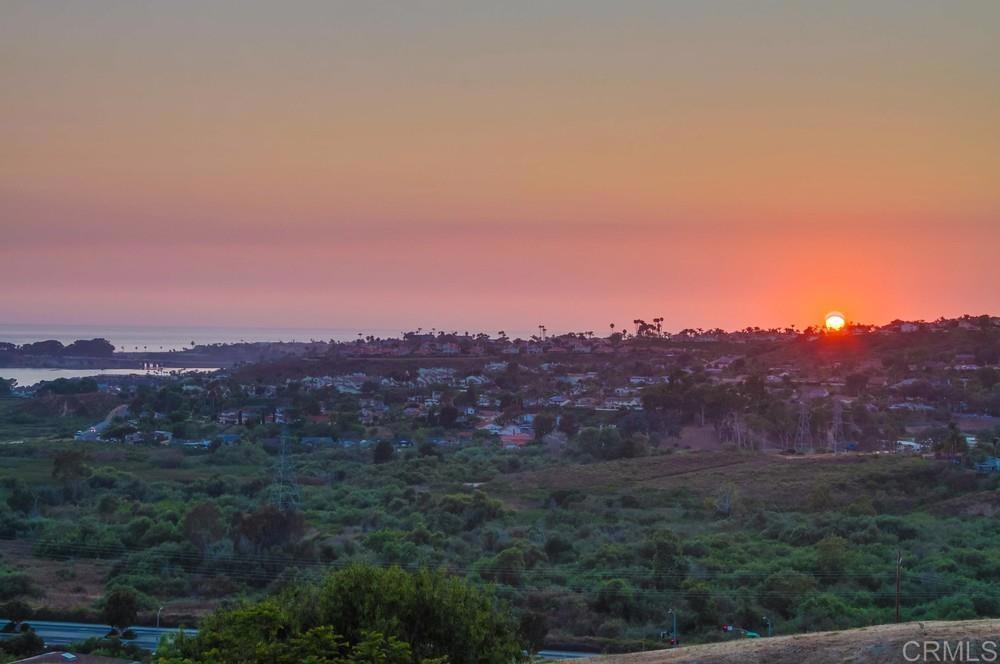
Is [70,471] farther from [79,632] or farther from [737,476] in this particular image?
[737,476]

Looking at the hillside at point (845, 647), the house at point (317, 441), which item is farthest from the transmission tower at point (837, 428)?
the hillside at point (845, 647)

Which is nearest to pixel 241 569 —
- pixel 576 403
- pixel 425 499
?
pixel 425 499

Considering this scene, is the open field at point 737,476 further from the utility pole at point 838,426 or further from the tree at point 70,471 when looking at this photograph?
the tree at point 70,471

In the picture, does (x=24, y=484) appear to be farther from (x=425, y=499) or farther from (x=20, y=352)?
(x=20, y=352)

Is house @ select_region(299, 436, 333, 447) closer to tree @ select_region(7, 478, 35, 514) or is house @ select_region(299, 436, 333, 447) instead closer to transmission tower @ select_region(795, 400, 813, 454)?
tree @ select_region(7, 478, 35, 514)

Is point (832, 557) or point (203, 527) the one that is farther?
point (203, 527)

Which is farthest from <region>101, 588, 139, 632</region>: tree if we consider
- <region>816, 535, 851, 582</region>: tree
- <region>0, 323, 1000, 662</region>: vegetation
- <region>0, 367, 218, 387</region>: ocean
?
<region>0, 367, 218, 387</region>: ocean

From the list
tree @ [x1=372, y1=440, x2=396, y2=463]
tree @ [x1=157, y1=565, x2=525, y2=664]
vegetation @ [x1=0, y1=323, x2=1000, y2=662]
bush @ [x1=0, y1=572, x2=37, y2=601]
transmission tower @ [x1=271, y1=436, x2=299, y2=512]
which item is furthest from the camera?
tree @ [x1=372, y1=440, x2=396, y2=463]

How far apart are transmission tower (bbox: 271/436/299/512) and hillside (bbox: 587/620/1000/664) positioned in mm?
18510

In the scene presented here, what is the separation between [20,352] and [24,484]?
11606cm

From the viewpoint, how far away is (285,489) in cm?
3384

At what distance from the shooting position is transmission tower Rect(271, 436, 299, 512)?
102ft

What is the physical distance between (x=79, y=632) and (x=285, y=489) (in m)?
15.6

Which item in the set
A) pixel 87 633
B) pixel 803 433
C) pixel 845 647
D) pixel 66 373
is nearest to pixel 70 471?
pixel 87 633
